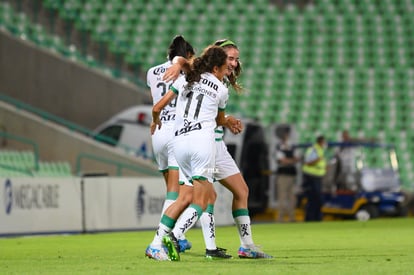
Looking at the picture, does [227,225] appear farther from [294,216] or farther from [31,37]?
[31,37]

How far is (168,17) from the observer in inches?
1366

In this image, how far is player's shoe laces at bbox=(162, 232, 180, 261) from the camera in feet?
33.8

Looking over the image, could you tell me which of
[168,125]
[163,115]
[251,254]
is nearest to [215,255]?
[251,254]

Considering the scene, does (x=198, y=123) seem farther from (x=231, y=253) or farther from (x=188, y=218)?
(x=231, y=253)

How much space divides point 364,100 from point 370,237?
57.7ft

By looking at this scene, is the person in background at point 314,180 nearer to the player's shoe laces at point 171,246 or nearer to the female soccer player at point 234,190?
the female soccer player at point 234,190

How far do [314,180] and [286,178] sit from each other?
3.75 ft

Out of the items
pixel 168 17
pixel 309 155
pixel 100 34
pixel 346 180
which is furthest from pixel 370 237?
pixel 168 17

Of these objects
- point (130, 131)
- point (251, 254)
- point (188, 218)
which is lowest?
point (251, 254)

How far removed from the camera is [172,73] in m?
11.0

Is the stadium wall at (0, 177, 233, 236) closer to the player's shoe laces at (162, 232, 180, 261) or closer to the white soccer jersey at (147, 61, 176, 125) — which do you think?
the white soccer jersey at (147, 61, 176, 125)

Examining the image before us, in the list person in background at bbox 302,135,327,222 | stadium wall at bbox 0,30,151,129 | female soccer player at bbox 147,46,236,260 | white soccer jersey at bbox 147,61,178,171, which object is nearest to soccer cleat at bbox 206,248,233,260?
female soccer player at bbox 147,46,236,260

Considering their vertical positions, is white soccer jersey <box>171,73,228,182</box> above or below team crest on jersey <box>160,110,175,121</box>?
below

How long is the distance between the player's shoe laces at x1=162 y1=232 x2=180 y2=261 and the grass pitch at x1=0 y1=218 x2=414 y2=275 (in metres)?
0.13
